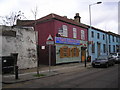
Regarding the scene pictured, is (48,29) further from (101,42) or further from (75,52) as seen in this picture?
(101,42)

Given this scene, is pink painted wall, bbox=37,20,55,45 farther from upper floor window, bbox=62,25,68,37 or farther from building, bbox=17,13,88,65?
upper floor window, bbox=62,25,68,37

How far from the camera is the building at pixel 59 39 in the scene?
1773 cm

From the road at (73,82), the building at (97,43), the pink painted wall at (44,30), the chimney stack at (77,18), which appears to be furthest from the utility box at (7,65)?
the chimney stack at (77,18)

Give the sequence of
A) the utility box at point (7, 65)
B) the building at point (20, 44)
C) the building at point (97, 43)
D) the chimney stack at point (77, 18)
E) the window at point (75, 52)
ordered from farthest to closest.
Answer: the chimney stack at point (77, 18), the building at point (97, 43), the window at point (75, 52), the building at point (20, 44), the utility box at point (7, 65)

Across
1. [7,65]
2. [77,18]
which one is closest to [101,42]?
[77,18]

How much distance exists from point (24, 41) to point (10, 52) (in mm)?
2055

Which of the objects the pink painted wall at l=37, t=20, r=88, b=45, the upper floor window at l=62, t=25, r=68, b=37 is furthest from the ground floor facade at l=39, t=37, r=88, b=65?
the pink painted wall at l=37, t=20, r=88, b=45

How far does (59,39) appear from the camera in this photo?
18.1 m

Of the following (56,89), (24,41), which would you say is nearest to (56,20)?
(24,41)

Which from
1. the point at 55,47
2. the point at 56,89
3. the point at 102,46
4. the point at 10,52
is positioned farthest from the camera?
the point at 102,46

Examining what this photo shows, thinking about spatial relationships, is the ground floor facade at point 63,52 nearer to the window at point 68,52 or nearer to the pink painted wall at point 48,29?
the window at point 68,52

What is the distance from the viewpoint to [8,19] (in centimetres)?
2266

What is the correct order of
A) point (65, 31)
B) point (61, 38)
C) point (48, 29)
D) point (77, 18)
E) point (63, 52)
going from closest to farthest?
point (48, 29)
point (61, 38)
point (63, 52)
point (65, 31)
point (77, 18)

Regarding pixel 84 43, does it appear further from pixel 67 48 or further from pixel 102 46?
pixel 102 46
